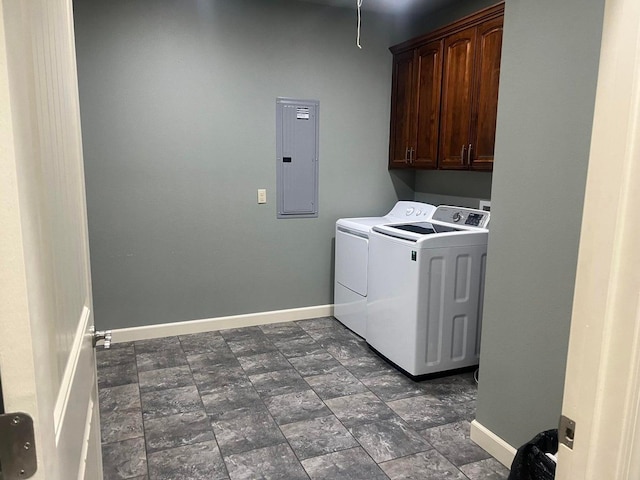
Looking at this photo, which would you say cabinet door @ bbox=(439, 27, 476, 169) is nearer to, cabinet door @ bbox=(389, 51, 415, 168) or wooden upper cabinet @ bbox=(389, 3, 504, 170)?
wooden upper cabinet @ bbox=(389, 3, 504, 170)

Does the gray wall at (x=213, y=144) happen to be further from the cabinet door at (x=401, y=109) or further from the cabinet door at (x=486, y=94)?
the cabinet door at (x=486, y=94)

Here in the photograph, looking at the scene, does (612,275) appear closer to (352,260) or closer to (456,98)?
(456,98)

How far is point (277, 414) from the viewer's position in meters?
2.58

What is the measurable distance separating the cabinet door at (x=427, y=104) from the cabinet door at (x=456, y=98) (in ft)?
0.24

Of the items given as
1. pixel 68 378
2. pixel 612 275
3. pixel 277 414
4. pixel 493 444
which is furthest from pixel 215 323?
pixel 612 275

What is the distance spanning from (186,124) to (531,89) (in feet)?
8.26

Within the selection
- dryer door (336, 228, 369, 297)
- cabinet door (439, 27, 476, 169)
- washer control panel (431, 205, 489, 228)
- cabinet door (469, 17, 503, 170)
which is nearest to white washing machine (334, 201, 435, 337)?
dryer door (336, 228, 369, 297)

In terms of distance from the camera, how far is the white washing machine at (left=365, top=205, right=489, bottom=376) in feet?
9.36

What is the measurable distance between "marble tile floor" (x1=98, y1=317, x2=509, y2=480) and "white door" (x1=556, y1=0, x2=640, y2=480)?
1.51 meters

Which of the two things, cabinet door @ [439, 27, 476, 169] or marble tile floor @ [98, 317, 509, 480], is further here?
cabinet door @ [439, 27, 476, 169]

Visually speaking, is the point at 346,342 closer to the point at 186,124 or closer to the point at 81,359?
the point at 186,124

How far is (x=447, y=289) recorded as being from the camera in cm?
291

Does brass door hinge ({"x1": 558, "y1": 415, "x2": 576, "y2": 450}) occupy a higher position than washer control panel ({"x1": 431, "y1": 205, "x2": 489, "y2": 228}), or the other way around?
washer control panel ({"x1": 431, "y1": 205, "x2": 489, "y2": 228})

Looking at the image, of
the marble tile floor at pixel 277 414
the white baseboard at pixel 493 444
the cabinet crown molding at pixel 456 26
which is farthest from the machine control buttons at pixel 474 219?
the white baseboard at pixel 493 444
